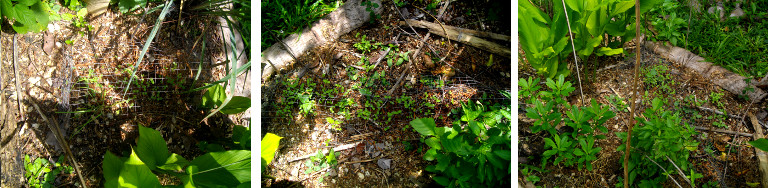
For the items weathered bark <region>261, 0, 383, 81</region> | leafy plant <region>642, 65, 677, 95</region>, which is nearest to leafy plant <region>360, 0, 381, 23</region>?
weathered bark <region>261, 0, 383, 81</region>

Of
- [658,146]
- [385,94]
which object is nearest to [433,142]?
[385,94]

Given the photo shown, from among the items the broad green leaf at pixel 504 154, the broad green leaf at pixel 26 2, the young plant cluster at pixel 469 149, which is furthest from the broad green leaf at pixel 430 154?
the broad green leaf at pixel 26 2

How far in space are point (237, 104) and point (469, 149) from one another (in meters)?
0.53

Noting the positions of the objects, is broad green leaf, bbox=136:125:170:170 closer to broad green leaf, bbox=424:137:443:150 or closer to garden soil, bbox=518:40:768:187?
broad green leaf, bbox=424:137:443:150

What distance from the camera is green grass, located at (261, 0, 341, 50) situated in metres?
0.93

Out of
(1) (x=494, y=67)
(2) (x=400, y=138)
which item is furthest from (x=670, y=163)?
(2) (x=400, y=138)

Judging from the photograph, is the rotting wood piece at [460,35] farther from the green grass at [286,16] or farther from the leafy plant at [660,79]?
the leafy plant at [660,79]

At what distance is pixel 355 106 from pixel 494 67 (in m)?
0.34

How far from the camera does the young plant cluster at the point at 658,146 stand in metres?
0.85

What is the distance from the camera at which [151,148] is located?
87 centimetres

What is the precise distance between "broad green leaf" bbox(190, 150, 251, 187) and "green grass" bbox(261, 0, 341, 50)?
254 millimetres

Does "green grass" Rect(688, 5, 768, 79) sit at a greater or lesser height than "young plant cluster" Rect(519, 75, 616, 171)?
greater

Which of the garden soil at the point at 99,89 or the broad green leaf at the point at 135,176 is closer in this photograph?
the broad green leaf at the point at 135,176

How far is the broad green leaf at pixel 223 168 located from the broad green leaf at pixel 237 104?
0.38 ft
